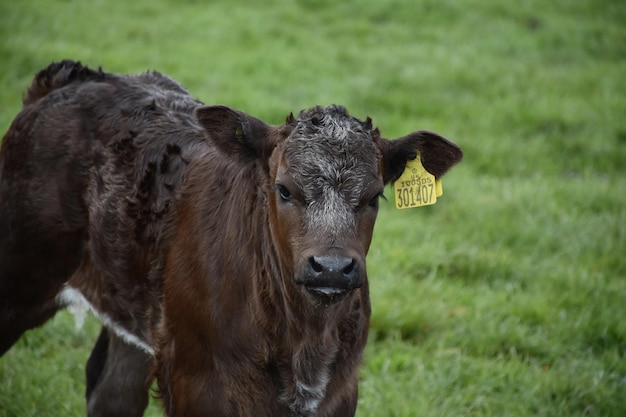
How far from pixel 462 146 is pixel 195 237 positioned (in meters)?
5.45

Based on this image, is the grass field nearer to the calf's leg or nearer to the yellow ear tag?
the calf's leg

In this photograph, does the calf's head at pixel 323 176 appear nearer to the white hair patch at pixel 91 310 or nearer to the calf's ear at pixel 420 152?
the calf's ear at pixel 420 152

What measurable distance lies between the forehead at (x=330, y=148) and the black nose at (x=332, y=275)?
424 millimetres

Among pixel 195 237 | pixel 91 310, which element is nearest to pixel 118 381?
pixel 91 310

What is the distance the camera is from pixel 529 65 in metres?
11.1

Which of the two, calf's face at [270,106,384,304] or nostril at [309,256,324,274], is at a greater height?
calf's face at [270,106,384,304]

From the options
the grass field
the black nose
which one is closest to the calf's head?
the black nose

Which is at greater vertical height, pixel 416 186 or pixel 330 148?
pixel 330 148

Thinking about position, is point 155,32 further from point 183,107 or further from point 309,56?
point 183,107

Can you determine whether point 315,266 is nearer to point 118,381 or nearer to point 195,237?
point 195,237

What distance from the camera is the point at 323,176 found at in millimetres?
3539

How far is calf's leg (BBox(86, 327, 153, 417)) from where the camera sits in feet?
15.6

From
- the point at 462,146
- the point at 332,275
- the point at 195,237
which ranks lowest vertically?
the point at 462,146

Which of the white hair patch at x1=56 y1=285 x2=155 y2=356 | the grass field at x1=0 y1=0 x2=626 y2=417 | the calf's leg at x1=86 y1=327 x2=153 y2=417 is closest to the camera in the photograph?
the white hair patch at x1=56 y1=285 x2=155 y2=356
